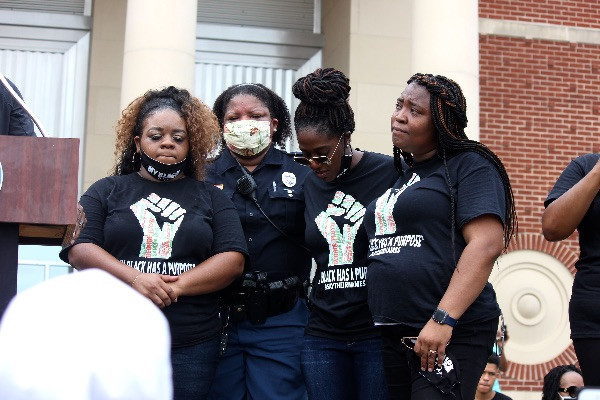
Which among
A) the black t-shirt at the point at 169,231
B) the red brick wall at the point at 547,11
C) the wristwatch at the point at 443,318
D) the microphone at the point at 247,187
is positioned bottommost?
the wristwatch at the point at 443,318

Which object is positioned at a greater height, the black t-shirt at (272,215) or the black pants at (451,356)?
the black t-shirt at (272,215)

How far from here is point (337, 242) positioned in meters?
4.39

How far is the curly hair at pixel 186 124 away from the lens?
4.47 metres

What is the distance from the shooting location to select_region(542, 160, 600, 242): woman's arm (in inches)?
155

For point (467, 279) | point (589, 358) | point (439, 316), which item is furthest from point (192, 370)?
point (589, 358)

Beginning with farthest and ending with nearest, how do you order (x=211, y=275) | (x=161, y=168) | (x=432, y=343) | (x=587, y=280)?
1. (x=161, y=168)
2. (x=211, y=275)
3. (x=587, y=280)
4. (x=432, y=343)

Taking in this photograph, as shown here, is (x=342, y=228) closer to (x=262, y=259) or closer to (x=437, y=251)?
(x=262, y=259)

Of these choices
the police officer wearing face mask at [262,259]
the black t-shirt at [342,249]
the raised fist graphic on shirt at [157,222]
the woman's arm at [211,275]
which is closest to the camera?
the woman's arm at [211,275]

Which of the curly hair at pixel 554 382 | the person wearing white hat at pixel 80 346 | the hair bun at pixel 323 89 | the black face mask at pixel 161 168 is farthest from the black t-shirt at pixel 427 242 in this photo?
the curly hair at pixel 554 382

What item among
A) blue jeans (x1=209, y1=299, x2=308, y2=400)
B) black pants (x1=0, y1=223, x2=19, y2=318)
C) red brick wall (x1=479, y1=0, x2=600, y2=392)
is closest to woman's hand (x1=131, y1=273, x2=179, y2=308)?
blue jeans (x1=209, y1=299, x2=308, y2=400)

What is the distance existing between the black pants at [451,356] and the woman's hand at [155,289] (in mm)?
883

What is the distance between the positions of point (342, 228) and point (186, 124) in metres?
0.84

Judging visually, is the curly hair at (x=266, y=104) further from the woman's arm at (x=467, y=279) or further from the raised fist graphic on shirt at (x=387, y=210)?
the woman's arm at (x=467, y=279)

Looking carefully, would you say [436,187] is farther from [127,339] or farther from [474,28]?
[474,28]
